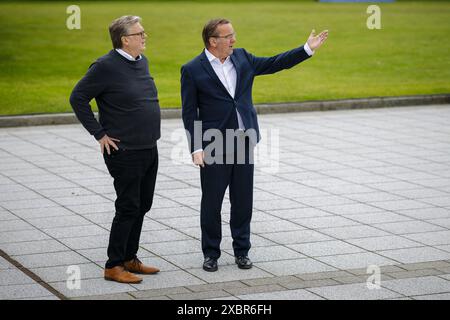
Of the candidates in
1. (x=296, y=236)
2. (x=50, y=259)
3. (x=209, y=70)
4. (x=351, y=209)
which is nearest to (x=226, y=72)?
(x=209, y=70)

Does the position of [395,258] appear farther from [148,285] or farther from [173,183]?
[173,183]

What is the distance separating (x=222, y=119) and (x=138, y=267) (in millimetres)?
1297

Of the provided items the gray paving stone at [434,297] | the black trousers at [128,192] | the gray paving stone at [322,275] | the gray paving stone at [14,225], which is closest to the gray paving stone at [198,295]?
the black trousers at [128,192]

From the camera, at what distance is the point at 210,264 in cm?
721

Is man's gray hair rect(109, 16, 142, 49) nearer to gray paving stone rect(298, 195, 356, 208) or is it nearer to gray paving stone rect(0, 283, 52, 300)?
gray paving stone rect(0, 283, 52, 300)

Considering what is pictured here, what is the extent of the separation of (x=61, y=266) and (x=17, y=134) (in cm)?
709

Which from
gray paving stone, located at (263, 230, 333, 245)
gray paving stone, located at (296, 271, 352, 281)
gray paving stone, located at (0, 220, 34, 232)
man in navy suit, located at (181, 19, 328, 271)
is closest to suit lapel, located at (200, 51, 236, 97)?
man in navy suit, located at (181, 19, 328, 271)

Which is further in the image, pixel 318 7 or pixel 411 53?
pixel 318 7

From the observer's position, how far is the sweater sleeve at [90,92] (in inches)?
266

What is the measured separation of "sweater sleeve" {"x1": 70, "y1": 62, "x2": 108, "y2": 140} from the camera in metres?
6.76

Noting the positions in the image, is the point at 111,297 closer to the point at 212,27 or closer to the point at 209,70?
the point at 209,70

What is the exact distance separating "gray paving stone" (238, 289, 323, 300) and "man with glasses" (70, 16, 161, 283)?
0.89 m

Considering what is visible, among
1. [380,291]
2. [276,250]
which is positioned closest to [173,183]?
[276,250]

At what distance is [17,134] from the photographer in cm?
1407
